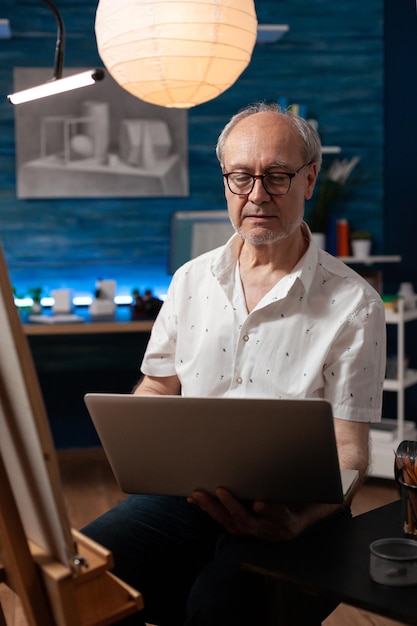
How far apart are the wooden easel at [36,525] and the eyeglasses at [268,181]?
1.09 meters

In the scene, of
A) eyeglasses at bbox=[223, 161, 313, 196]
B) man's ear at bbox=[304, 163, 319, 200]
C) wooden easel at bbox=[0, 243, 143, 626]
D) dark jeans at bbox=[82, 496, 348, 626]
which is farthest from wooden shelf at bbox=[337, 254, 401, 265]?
wooden easel at bbox=[0, 243, 143, 626]

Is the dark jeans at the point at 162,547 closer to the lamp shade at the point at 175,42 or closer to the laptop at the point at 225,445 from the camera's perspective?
the laptop at the point at 225,445

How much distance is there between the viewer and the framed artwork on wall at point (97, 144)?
15.2 ft

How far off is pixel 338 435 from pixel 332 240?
9.81 ft

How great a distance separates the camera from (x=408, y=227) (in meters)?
4.81

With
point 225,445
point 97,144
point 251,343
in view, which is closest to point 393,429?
point 97,144

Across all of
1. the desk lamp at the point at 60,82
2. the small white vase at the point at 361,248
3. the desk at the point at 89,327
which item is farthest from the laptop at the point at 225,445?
the small white vase at the point at 361,248

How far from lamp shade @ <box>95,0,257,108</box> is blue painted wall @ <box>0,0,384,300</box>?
220 cm

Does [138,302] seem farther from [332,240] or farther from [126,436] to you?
[126,436]

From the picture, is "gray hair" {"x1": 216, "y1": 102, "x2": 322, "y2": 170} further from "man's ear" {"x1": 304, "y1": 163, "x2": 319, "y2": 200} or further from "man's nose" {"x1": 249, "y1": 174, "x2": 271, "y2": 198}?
"man's nose" {"x1": 249, "y1": 174, "x2": 271, "y2": 198}

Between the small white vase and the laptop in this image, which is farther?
the small white vase

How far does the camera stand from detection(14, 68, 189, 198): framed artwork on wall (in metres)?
4.62

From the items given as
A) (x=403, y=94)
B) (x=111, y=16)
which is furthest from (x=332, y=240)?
(x=111, y=16)

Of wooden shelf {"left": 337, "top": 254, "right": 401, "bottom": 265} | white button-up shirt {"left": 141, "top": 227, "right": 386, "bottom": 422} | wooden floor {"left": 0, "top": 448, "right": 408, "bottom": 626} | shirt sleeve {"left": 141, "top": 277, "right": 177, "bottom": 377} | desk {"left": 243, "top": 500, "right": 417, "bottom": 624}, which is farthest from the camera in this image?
wooden shelf {"left": 337, "top": 254, "right": 401, "bottom": 265}
